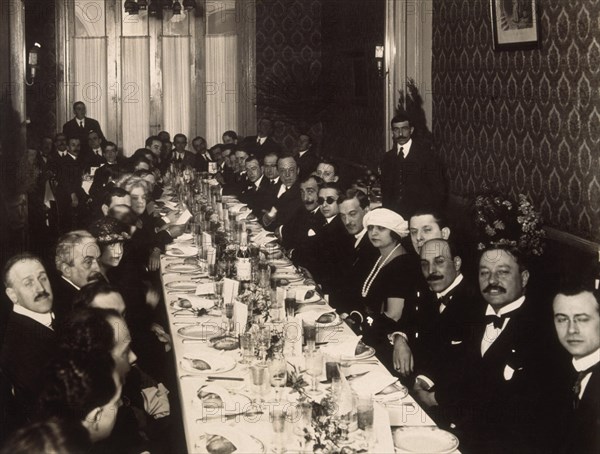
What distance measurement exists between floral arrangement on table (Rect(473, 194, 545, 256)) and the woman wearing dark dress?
0.62 m

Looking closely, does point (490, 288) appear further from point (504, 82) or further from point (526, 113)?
point (504, 82)

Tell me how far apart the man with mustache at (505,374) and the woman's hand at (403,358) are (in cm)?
26

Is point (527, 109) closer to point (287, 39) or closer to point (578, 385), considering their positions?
point (578, 385)

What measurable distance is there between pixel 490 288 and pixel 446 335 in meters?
0.46

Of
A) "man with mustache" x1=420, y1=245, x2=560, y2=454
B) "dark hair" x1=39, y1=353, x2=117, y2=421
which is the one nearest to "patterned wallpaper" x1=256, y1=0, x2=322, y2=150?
"man with mustache" x1=420, y1=245, x2=560, y2=454

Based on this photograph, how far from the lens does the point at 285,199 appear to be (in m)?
7.07

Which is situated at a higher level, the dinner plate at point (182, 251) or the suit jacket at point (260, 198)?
the suit jacket at point (260, 198)

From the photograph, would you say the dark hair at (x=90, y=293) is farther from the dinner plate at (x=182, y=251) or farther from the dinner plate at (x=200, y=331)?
the dinner plate at (x=182, y=251)

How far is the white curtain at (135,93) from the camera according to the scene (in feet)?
42.9

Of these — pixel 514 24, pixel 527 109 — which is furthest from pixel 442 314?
pixel 514 24

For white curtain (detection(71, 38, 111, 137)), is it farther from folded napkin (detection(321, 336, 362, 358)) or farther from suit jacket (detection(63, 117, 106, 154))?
folded napkin (detection(321, 336, 362, 358))

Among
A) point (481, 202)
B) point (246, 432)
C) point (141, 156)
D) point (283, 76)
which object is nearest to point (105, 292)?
point (246, 432)

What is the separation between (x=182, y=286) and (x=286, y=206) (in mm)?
2500

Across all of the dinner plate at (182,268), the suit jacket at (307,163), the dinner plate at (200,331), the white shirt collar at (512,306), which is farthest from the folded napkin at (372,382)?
the suit jacket at (307,163)
